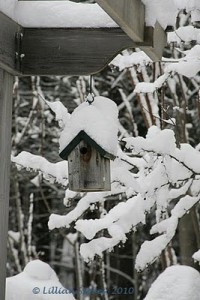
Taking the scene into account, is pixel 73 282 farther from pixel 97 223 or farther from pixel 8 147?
pixel 8 147

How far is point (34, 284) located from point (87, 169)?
1448mm

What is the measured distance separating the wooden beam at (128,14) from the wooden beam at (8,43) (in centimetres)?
61

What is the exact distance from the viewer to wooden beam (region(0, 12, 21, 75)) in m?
2.93

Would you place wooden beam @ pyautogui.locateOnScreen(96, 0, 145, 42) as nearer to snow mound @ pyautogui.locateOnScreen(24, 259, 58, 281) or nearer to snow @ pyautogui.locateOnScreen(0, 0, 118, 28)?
snow @ pyautogui.locateOnScreen(0, 0, 118, 28)

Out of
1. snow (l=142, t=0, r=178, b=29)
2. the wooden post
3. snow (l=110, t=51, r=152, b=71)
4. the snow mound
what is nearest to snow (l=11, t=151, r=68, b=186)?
the snow mound

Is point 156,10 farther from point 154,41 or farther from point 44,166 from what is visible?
point 44,166

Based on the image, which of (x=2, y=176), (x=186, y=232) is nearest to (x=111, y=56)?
(x=2, y=176)

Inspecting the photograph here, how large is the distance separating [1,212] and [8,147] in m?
0.31

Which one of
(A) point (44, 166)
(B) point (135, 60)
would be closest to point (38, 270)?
(A) point (44, 166)

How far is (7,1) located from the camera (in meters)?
2.98

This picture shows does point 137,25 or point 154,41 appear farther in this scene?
point 154,41

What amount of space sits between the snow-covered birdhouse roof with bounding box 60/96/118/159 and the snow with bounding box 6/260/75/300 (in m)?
1.31

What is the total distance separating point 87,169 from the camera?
2.99 meters

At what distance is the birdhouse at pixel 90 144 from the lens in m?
2.92
